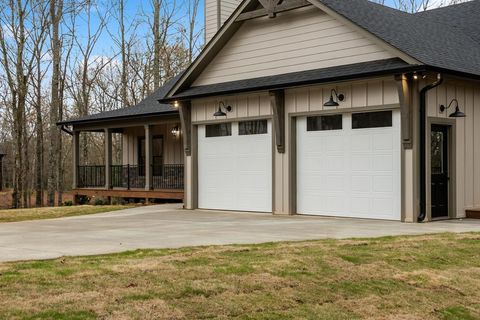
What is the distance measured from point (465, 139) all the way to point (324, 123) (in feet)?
10.4

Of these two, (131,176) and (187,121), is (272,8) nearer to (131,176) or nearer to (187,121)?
(187,121)

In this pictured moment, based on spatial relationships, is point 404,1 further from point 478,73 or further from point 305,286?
point 305,286

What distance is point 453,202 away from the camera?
13812 mm

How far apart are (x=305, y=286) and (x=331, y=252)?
1.78m

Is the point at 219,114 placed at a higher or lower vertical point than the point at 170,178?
higher

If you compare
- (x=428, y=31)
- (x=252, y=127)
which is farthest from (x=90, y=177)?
(x=428, y=31)

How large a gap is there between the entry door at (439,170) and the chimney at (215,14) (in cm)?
1120

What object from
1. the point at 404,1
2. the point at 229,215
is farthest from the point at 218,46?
the point at 404,1

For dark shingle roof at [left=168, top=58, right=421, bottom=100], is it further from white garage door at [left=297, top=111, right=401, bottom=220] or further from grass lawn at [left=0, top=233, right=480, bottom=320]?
grass lawn at [left=0, top=233, right=480, bottom=320]

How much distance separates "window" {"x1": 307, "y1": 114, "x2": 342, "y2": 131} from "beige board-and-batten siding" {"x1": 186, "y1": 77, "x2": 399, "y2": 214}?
0.26 metres

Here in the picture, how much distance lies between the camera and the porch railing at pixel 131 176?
2120 centimetres

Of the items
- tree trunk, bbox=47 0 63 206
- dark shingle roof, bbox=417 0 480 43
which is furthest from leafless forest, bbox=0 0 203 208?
dark shingle roof, bbox=417 0 480 43

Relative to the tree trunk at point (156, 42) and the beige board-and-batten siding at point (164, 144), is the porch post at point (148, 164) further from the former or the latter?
Result: the tree trunk at point (156, 42)

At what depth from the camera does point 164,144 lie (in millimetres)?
23984
